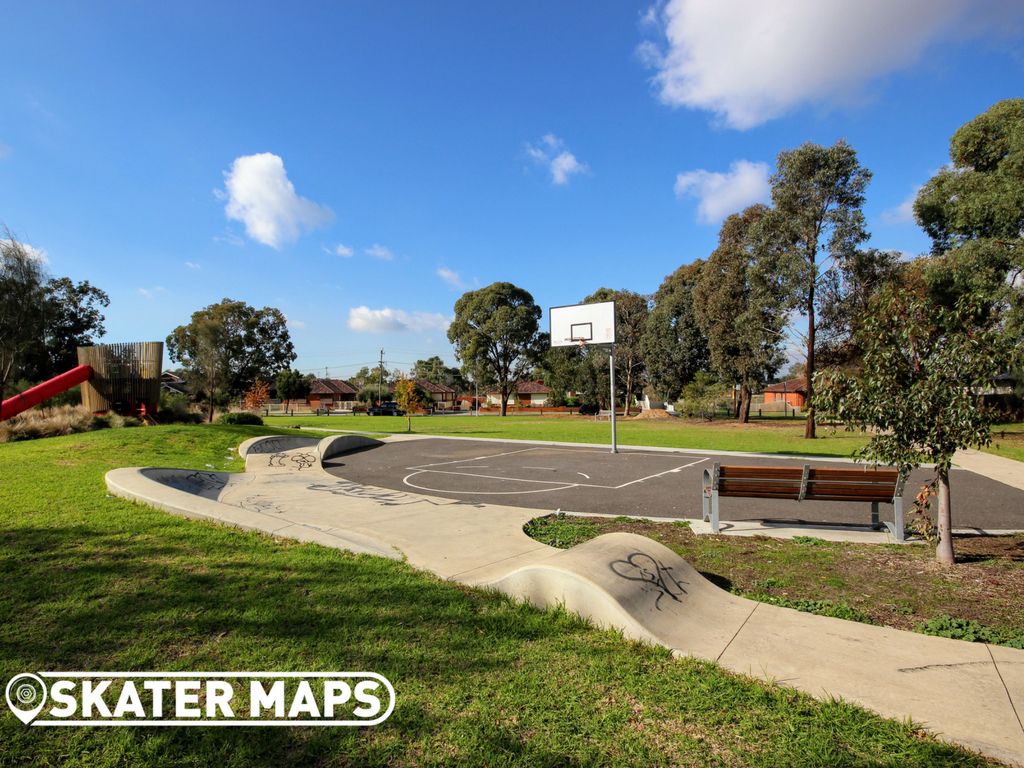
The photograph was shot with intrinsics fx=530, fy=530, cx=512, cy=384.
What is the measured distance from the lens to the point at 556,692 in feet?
10.3

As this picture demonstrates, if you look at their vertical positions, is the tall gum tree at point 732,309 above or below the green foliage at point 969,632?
above

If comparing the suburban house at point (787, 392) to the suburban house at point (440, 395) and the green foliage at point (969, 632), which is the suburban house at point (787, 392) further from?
the green foliage at point (969, 632)

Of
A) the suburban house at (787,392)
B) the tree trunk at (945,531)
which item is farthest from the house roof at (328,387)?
the tree trunk at (945,531)

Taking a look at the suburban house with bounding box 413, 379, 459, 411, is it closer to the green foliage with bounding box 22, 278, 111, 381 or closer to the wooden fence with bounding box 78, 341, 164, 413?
the green foliage with bounding box 22, 278, 111, 381

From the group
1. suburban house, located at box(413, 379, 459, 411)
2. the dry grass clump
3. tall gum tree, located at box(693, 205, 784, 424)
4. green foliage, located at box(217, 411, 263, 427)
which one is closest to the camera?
the dry grass clump

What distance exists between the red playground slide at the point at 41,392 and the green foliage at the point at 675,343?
3988 cm

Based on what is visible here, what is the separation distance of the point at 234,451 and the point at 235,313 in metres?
37.5

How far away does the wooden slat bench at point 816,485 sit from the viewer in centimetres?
671

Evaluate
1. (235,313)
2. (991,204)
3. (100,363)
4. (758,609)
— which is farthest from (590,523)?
(235,313)

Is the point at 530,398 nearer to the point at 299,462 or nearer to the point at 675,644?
the point at 299,462

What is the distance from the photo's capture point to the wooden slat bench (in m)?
6.71

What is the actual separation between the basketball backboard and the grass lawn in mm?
19989

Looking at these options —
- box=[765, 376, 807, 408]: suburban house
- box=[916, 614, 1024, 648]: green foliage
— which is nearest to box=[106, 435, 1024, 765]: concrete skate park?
box=[916, 614, 1024, 648]: green foliage

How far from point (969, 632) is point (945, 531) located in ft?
6.90
